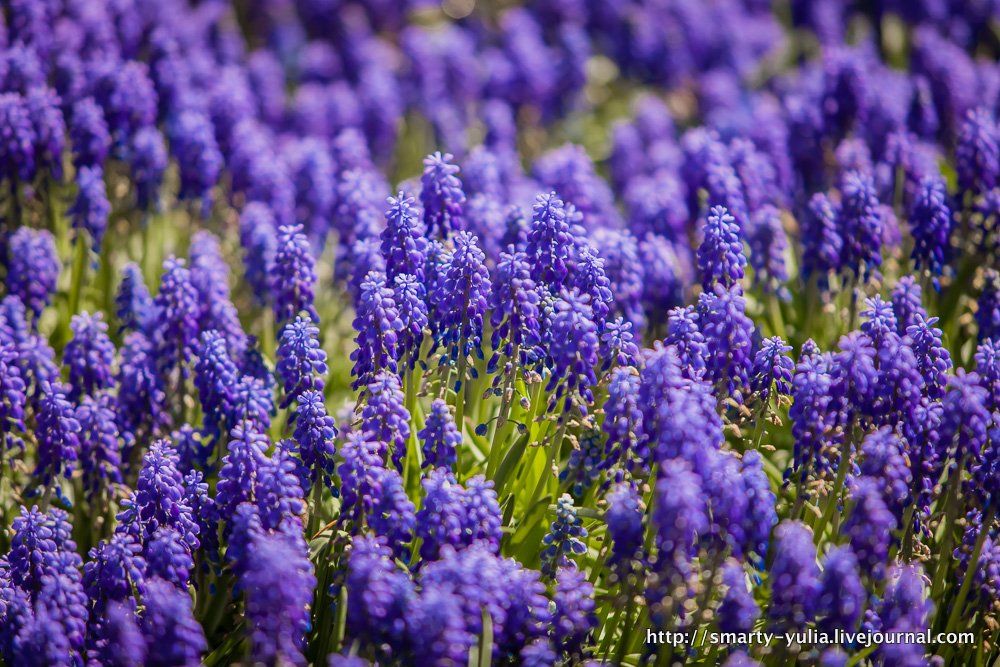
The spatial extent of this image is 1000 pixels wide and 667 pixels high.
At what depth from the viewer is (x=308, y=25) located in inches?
636

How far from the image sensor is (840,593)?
5348 mm

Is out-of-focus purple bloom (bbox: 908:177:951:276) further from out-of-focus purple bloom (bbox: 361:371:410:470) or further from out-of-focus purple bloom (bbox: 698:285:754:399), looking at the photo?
out-of-focus purple bloom (bbox: 361:371:410:470)

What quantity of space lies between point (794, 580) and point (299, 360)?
3.44 meters

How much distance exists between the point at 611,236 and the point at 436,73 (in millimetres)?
6387

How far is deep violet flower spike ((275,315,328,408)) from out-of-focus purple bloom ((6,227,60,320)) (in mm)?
2914

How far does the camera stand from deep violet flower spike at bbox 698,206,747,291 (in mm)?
7133

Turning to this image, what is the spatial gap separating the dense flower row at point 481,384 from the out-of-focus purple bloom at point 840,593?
0.09 feet

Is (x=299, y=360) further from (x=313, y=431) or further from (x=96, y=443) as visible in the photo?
(x=96, y=443)

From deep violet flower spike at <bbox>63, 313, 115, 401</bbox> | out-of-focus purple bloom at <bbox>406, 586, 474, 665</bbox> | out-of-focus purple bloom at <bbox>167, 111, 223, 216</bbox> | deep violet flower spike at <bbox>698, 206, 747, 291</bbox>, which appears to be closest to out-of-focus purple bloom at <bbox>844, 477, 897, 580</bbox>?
deep violet flower spike at <bbox>698, 206, 747, 291</bbox>

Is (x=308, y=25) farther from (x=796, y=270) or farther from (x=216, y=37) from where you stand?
(x=796, y=270)

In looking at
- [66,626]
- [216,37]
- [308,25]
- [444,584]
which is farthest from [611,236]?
[308,25]

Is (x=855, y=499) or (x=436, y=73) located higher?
(x=436, y=73)

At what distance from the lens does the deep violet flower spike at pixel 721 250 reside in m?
7.13

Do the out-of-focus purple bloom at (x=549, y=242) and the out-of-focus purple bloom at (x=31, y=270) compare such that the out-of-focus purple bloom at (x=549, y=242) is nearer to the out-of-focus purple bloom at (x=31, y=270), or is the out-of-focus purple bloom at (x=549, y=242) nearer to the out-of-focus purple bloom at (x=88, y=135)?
the out-of-focus purple bloom at (x=31, y=270)
